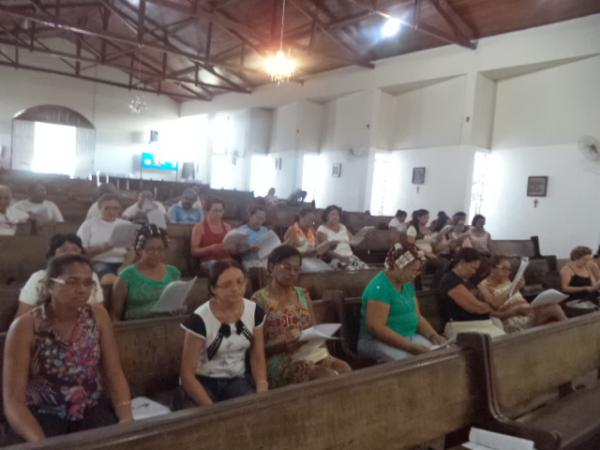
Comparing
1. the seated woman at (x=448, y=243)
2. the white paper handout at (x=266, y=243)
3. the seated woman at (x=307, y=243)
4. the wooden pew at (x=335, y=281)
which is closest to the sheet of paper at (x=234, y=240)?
the white paper handout at (x=266, y=243)

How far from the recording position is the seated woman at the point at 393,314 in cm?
282

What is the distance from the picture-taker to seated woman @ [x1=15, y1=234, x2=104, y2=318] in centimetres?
193

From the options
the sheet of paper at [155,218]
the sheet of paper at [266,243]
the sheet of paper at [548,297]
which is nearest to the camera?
the sheet of paper at [548,297]

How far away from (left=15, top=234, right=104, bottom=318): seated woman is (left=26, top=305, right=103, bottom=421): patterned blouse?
15 cm

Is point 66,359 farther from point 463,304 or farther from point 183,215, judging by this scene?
point 183,215

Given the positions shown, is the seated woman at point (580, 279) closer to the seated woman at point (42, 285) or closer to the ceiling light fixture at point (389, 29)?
the seated woman at point (42, 285)

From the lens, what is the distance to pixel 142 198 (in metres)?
5.69

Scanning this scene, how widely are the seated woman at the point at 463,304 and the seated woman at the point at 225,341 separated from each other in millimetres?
1577

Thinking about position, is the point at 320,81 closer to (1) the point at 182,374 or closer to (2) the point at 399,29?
(2) the point at 399,29

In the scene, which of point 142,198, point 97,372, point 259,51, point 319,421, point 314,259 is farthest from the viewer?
point 259,51

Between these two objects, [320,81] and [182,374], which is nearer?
[182,374]

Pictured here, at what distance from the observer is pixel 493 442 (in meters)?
1.79

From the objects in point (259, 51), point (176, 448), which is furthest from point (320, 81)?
point (176, 448)

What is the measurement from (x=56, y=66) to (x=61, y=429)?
18562 millimetres
